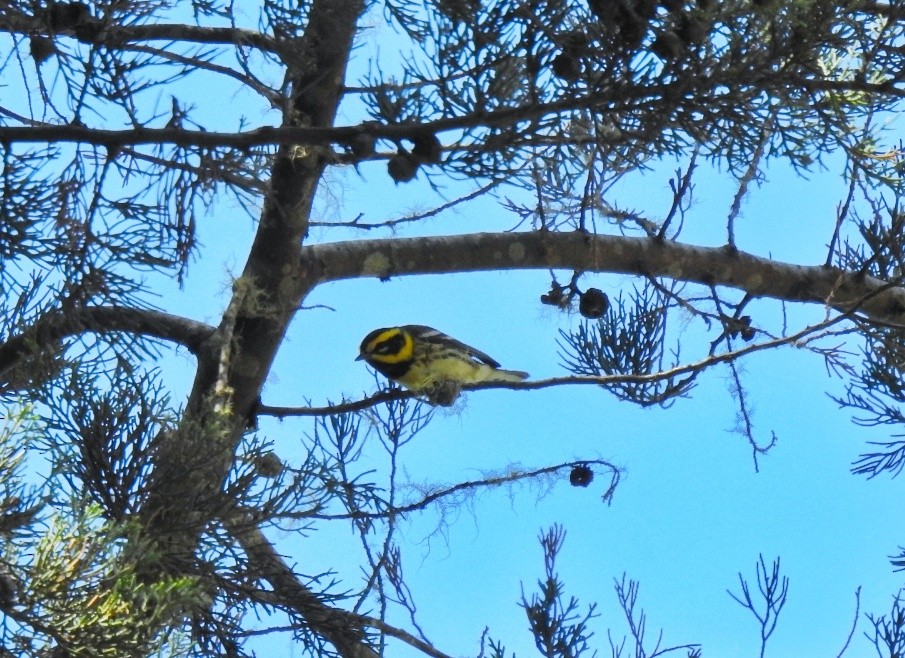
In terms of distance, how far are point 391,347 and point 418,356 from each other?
79 mm

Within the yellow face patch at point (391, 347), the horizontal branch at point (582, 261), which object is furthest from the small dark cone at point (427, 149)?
the yellow face patch at point (391, 347)

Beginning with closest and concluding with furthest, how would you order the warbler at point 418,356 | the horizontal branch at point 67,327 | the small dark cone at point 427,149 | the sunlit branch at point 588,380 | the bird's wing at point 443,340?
the small dark cone at point 427,149 → the horizontal branch at point 67,327 → the sunlit branch at point 588,380 → the warbler at point 418,356 → the bird's wing at point 443,340

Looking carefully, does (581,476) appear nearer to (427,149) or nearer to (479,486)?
(479,486)

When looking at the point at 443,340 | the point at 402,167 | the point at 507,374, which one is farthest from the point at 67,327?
the point at 507,374

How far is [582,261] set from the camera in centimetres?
227

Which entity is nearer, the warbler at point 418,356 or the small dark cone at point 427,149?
the small dark cone at point 427,149

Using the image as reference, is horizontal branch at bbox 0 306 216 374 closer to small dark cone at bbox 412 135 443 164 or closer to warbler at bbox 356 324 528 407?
small dark cone at bbox 412 135 443 164

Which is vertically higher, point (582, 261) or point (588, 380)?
point (582, 261)

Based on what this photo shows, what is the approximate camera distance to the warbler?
2709mm

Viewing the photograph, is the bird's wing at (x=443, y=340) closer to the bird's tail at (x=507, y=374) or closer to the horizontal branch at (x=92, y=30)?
the bird's tail at (x=507, y=374)

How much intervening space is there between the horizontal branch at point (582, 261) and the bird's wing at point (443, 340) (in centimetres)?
68

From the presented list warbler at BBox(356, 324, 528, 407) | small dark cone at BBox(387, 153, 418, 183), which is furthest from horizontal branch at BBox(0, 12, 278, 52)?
warbler at BBox(356, 324, 528, 407)

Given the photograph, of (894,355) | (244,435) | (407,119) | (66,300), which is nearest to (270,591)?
(244,435)

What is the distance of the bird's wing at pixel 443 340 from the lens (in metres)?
2.90
